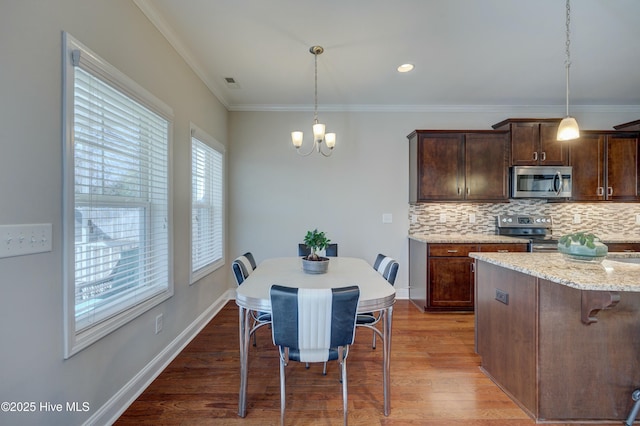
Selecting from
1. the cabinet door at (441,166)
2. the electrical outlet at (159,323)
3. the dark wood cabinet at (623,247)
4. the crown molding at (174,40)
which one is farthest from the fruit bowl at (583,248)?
the crown molding at (174,40)

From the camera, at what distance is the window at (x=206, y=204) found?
115 inches

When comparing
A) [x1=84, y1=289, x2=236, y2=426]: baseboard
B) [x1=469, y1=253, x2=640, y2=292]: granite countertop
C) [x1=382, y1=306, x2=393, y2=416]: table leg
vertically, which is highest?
[x1=469, y1=253, x2=640, y2=292]: granite countertop

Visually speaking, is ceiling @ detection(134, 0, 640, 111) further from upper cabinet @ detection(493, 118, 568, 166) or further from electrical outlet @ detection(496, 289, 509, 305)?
electrical outlet @ detection(496, 289, 509, 305)

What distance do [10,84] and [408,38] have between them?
8.32ft

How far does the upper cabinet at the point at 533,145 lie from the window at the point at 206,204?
3.73 meters

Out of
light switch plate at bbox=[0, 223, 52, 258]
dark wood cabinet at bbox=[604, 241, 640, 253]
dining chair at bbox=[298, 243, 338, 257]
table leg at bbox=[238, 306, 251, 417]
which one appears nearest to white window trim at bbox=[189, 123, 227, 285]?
dining chair at bbox=[298, 243, 338, 257]

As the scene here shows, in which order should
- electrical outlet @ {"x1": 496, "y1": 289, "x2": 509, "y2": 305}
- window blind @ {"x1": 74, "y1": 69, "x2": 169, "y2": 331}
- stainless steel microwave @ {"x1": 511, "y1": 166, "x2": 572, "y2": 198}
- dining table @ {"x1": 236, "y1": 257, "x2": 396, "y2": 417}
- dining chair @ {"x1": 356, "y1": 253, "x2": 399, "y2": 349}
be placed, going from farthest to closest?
1. stainless steel microwave @ {"x1": 511, "y1": 166, "x2": 572, "y2": 198}
2. dining chair @ {"x1": 356, "y1": 253, "x2": 399, "y2": 349}
3. electrical outlet @ {"x1": 496, "y1": 289, "x2": 509, "y2": 305}
4. dining table @ {"x1": 236, "y1": 257, "x2": 396, "y2": 417}
5. window blind @ {"x1": 74, "y1": 69, "x2": 169, "y2": 331}

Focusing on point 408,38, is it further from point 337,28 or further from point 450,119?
point 450,119

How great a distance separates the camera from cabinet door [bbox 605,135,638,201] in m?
3.57

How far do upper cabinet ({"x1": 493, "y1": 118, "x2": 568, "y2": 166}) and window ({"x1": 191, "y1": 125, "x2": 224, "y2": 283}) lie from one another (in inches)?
147

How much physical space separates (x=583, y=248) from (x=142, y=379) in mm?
2998

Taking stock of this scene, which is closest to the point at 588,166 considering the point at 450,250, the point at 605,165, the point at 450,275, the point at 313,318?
Result: the point at 605,165

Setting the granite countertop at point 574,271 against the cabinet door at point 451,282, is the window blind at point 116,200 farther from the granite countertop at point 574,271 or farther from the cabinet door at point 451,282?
the cabinet door at point 451,282

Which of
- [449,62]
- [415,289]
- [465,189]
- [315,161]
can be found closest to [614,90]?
[465,189]
